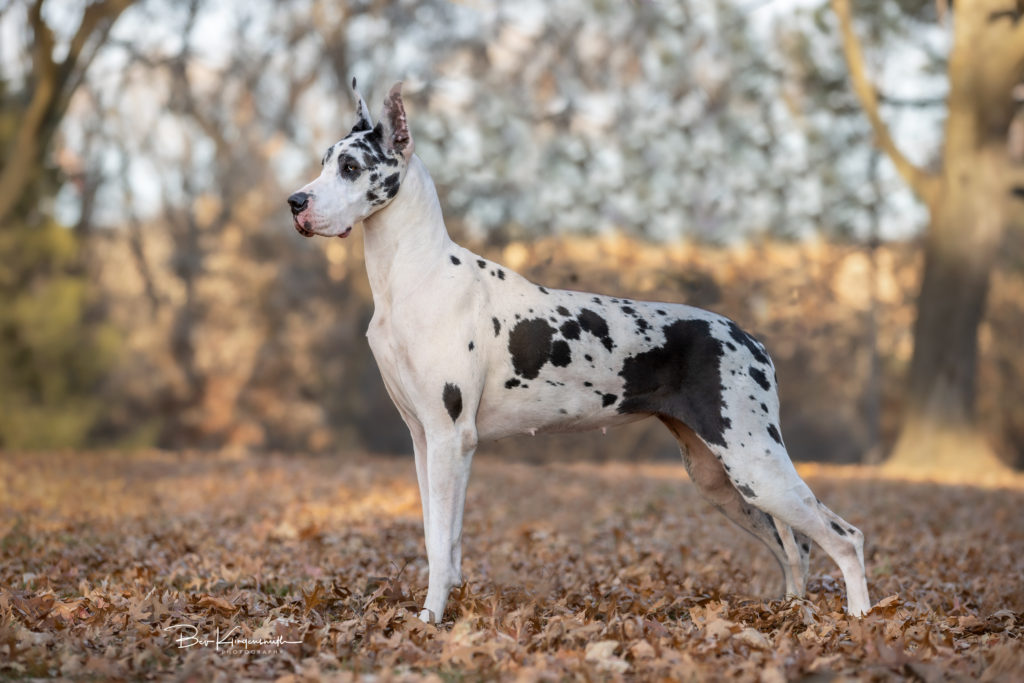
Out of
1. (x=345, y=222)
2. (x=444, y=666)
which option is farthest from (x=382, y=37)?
(x=444, y=666)

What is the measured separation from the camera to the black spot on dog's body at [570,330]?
5059 mm

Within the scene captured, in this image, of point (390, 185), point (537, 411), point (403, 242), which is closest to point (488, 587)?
point (537, 411)

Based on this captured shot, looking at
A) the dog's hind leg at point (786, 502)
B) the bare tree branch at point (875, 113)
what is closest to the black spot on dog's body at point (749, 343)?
the dog's hind leg at point (786, 502)

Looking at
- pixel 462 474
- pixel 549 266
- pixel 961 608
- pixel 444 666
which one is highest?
pixel 549 266

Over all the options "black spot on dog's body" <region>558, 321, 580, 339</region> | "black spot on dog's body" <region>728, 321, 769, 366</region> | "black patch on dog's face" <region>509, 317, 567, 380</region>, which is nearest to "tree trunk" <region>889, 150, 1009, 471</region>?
"black spot on dog's body" <region>728, 321, 769, 366</region>

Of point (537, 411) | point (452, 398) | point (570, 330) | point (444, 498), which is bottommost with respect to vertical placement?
point (444, 498)

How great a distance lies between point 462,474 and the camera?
4816 mm

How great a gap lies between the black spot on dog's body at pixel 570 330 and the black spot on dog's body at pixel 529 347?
0.06 meters

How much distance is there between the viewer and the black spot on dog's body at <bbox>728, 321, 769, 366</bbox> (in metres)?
5.33

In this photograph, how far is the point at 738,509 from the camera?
18.9 feet

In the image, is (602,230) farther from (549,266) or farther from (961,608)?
(961,608)

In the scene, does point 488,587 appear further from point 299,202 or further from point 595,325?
point 299,202

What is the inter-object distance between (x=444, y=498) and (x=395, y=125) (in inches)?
73.8

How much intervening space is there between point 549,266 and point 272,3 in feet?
38.7
